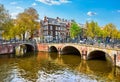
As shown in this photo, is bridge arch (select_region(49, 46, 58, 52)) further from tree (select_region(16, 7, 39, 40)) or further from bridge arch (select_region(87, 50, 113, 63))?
bridge arch (select_region(87, 50, 113, 63))

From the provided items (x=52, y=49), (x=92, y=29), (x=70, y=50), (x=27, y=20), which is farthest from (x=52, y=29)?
(x=70, y=50)

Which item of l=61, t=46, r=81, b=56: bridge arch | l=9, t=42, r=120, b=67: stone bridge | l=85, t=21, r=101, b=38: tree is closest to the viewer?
l=9, t=42, r=120, b=67: stone bridge

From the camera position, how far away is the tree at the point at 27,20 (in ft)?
189

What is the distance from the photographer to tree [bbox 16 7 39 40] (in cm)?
5769

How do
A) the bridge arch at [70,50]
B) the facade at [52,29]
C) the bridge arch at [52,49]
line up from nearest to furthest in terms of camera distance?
the bridge arch at [70,50] < the bridge arch at [52,49] < the facade at [52,29]

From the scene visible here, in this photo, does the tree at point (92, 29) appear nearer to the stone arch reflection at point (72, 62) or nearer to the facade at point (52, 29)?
the facade at point (52, 29)

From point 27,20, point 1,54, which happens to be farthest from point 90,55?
point 27,20

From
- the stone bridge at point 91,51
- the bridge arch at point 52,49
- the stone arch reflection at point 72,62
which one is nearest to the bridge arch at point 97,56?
the stone bridge at point 91,51

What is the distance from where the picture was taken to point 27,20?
2279 inches

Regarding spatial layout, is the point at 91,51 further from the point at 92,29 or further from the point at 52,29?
the point at 52,29

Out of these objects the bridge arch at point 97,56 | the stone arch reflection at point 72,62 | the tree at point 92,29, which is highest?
the tree at point 92,29

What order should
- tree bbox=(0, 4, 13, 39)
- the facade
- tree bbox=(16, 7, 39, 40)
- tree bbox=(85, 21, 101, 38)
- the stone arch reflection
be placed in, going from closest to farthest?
1. the stone arch reflection
2. tree bbox=(0, 4, 13, 39)
3. tree bbox=(16, 7, 39, 40)
4. tree bbox=(85, 21, 101, 38)
5. the facade

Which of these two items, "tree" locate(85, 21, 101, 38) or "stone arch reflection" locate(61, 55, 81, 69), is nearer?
"stone arch reflection" locate(61, 55, 81, 69)

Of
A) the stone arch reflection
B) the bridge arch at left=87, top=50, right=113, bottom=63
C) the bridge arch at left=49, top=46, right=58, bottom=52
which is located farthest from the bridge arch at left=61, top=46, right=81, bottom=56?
the stone arch reflection
